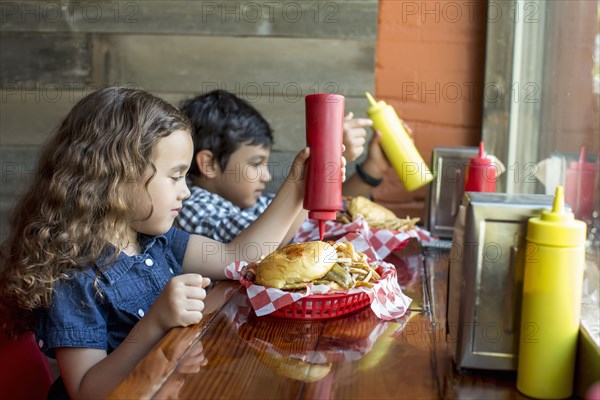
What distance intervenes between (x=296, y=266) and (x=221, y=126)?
98 centimetres

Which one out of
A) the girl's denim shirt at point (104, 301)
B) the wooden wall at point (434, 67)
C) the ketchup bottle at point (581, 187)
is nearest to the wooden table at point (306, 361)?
the girl's denim shirt at point (104, 301)

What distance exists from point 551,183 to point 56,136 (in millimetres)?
1013

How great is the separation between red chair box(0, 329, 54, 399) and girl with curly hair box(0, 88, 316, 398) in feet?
0.09

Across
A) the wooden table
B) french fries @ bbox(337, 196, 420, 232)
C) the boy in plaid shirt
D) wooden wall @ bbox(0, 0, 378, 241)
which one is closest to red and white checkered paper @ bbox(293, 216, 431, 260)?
french fries @ bbox(337, 196, 420, 232)

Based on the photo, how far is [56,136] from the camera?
4.31 ft

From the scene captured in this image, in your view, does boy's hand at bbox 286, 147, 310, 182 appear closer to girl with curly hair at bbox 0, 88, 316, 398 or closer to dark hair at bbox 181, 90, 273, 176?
girl with curly hair at bbox 0, 88, 316, 398

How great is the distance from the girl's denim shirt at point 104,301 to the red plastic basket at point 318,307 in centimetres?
29

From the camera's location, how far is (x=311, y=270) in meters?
1.05

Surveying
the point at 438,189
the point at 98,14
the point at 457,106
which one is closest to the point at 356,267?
the point at 438,189

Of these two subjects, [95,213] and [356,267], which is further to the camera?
[95,213]

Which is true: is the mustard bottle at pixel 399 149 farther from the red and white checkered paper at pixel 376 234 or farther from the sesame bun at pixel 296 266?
the sesame bun at pixel 296 266

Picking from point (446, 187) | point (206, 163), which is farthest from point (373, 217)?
point (206, 163)

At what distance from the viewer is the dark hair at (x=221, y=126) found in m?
1.96

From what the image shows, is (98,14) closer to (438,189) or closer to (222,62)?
(222,62)
